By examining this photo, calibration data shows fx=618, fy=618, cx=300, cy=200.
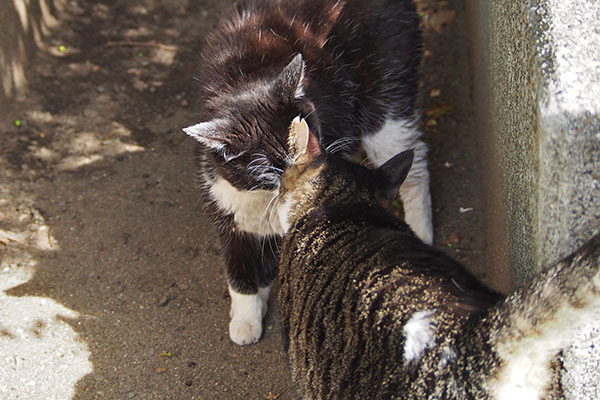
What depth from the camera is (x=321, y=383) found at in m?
1.77

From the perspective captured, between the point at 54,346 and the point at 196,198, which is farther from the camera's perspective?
the point at 196,198

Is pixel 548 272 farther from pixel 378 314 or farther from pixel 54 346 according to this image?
pixel 54 346

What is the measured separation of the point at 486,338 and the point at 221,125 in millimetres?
1418

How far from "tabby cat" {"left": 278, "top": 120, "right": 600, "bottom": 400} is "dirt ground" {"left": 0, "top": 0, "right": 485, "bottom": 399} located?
0.91 metres

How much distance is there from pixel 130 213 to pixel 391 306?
214 centimetres

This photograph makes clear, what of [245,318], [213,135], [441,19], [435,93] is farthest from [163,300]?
[441,19]

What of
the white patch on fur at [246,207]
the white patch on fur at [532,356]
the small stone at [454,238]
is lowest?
the small stone at [454,238]

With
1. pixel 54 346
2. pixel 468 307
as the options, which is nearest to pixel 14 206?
pixel 54 346

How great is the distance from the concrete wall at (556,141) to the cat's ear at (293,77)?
2.65ft

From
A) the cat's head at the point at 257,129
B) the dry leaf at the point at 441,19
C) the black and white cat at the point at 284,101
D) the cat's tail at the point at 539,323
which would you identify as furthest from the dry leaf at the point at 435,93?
the cat's tail at the point at 539,323

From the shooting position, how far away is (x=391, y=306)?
158 centimetres

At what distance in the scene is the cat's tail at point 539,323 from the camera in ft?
3.99

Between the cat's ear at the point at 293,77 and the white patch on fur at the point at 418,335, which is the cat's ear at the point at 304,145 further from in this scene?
→ the white patch on fur at the point at 418,335

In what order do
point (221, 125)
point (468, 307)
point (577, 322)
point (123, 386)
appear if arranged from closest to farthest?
point (577, 322), point (468, 307), point (221, 125), point (123, 386)
